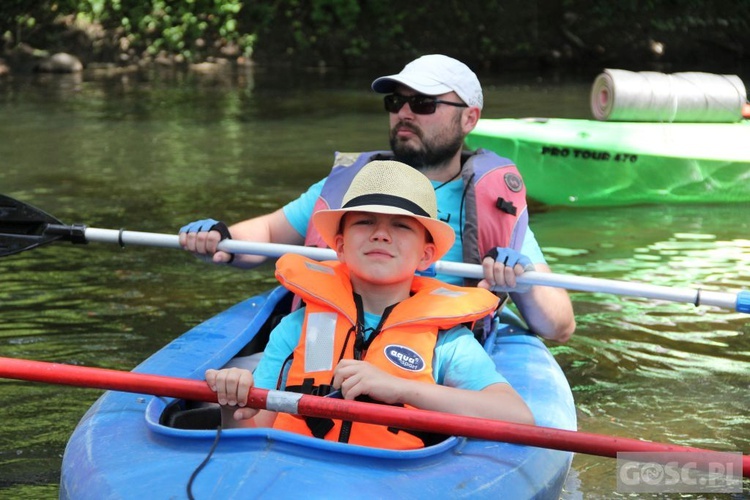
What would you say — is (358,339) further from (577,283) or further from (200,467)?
(577,283)

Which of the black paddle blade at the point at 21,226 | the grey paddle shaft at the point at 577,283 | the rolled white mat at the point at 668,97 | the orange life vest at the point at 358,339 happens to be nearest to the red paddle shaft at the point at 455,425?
the orange life vest at the point at 358,339

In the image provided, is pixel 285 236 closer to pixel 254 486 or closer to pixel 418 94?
pixel 418 94

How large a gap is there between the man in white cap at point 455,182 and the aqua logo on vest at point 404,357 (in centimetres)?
82

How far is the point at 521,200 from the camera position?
3.58 metres

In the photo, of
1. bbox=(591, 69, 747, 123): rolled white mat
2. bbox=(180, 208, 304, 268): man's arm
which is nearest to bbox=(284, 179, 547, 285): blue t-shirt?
bbox=(180, 208, 304, 268): man's arm

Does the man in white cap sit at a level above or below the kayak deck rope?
above

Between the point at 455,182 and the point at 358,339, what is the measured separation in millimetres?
1023

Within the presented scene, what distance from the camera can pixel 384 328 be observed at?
106 inches

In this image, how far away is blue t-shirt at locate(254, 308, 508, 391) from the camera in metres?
2.69

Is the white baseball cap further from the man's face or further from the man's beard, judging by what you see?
the man's beard

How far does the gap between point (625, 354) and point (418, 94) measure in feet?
5.25

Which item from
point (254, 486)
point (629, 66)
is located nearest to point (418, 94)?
point (254, 486)

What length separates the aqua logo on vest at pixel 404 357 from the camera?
8.71ft

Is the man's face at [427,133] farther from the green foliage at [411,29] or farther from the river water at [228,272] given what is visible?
the green foliage at [411,29]
